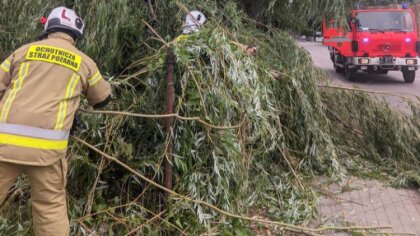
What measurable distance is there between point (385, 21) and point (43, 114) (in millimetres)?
13637

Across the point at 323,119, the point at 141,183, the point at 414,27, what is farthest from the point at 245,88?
the point at 414,27

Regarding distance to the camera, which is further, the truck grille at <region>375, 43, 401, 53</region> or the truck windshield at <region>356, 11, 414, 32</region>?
the truck windshield at <region>356, 11, 414, 32</region>

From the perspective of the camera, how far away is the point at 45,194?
3234mm

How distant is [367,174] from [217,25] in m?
2.58

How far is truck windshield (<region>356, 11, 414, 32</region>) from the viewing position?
14.6 metres

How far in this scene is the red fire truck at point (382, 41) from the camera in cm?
1423

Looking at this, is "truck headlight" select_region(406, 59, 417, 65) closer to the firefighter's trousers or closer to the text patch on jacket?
the text patch on jacket

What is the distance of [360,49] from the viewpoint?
1427cm

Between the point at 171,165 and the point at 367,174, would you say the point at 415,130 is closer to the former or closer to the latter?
the point at 367,174

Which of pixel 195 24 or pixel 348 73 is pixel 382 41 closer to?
pixel 348 73

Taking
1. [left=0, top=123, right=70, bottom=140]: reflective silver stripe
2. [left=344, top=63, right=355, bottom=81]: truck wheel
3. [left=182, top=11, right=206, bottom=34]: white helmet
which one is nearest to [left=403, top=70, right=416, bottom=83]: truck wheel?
[left=344, top=63, right=355, bottom=81]: truck wheel

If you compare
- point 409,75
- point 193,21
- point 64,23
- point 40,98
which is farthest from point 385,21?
point 40,98

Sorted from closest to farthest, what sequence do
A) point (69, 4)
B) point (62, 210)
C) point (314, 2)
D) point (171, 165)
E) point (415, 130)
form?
point (62, 210), point (171, 165), point (69, 4), point (415, 130), point (314, 2)

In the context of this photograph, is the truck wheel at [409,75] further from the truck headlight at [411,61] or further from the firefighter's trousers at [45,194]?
the firefighter's trousers at [45,194]
